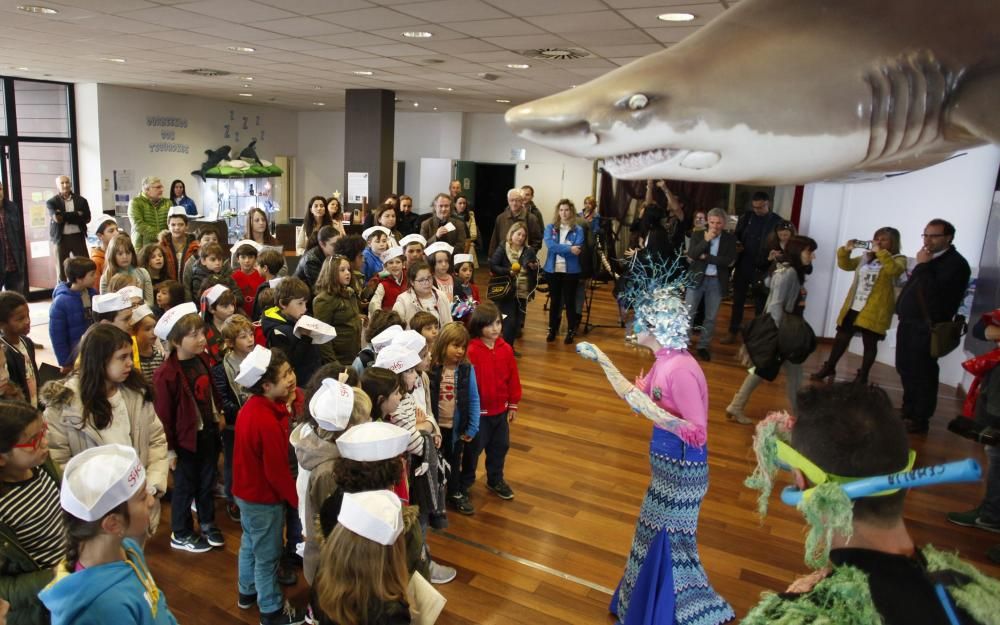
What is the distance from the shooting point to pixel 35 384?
3.18 m

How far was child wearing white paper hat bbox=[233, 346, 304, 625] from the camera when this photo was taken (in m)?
2.57

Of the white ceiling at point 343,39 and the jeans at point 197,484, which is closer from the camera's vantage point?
the jeans at point 197,484

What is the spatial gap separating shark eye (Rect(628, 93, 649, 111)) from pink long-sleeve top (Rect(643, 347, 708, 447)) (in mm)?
1928

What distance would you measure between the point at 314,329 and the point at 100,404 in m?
1.23

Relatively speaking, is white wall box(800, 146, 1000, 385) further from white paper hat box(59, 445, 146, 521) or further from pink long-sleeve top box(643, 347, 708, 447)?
white paper hat box(59, 445, 146, 521)

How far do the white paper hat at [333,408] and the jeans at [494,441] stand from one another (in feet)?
4.71

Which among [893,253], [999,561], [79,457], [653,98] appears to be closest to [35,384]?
[79,457]

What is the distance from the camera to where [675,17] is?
392cm

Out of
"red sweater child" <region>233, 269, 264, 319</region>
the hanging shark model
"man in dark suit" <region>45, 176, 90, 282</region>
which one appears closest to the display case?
"man in dark suit" <region>45, 176, 90, 282</region>

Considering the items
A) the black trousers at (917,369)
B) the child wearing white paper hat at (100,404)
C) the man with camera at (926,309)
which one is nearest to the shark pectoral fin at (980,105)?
the child wearing white paper hat at (100,404)

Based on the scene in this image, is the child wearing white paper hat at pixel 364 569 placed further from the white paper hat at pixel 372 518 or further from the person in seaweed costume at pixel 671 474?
the person in seaweed costume at pixel 671 474

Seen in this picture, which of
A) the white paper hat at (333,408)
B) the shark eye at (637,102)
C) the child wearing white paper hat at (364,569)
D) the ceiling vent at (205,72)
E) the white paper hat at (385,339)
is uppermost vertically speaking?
the ceiling vent at (205,72)

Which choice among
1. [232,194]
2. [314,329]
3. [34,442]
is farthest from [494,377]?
[232,194]

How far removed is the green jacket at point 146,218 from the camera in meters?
7.05
